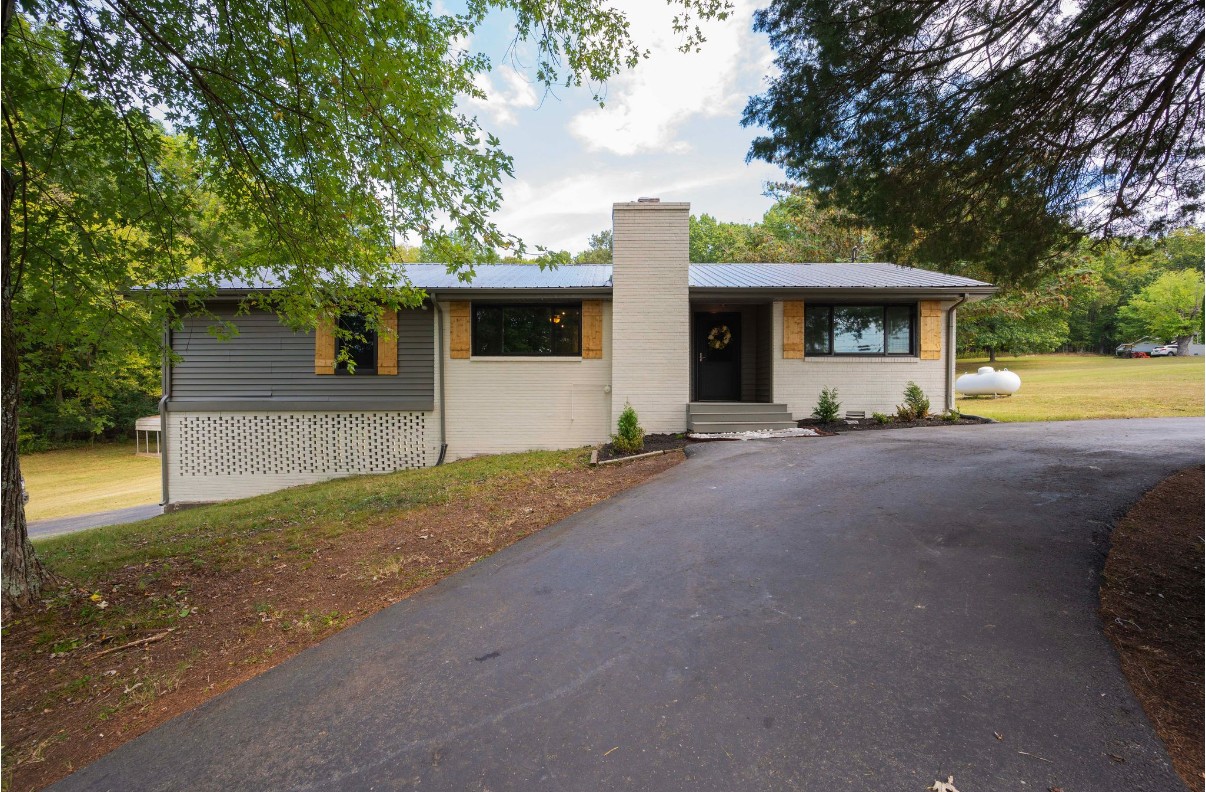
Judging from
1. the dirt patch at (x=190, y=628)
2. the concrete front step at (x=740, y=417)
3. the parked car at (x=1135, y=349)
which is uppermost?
the parked car at (x=1135, y=349)

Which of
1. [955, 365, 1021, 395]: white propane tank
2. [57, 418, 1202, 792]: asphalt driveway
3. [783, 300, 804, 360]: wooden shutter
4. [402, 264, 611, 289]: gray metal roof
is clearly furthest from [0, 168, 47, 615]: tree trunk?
[955, 365, 1021, 395]: white propane tank

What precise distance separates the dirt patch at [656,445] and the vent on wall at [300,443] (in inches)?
164

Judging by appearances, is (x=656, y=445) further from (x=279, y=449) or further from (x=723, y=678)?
(x=279, y=449)

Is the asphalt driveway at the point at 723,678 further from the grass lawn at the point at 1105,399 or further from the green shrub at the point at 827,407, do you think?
the grass lawn at the point at 1105,399

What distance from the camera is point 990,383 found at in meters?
18.8

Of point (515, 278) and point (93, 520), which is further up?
point (515, 278)

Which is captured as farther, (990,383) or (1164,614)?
(990,383)

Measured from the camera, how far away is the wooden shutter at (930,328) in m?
10.6

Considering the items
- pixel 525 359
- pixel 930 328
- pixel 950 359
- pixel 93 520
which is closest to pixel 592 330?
pixel 525 359

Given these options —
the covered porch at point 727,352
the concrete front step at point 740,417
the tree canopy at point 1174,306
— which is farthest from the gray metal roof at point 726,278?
the tree canopy at point 1174,306

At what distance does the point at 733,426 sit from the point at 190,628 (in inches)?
322

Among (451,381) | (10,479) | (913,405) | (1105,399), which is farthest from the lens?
(1105,399)

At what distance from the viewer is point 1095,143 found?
4.84 m

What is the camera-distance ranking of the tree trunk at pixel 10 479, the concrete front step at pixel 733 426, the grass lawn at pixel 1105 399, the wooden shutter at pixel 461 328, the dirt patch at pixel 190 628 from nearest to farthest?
the dirt patch at pixel 190 628, the tree trunk at pixel 10 479, the concrete front step at pixel 733 426, the wooden shutter at pixel 461 328, the grass lawn at pixel 1105 399
